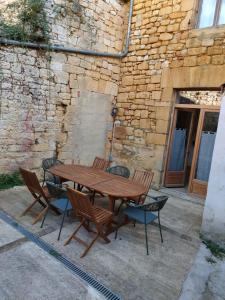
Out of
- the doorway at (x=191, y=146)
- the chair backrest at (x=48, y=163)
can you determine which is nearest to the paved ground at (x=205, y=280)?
the doorway at (x=191, y=146)

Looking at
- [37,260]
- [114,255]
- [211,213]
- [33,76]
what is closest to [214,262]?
[211,213]

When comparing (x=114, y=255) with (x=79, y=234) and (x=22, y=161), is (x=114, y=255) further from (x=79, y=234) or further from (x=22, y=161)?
(x=22, y=161)

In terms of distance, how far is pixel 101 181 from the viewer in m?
3.83

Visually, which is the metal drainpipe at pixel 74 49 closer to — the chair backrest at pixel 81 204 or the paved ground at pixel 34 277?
the chair backrest at pixel 81 204

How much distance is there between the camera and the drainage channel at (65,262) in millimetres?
2365

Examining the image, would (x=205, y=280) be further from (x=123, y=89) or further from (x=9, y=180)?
(x=123, y=89)

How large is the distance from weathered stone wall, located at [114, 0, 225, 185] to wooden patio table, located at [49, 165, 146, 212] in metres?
2.15

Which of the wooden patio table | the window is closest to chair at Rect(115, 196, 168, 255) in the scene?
the wooden patio table

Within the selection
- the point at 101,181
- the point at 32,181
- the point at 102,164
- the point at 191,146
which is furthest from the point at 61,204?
the point at 191,146

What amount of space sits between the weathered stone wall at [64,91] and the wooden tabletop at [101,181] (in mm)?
1408

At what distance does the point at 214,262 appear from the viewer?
3043 millimetres

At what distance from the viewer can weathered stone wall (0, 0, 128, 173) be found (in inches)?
193

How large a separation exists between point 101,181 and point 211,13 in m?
4.48

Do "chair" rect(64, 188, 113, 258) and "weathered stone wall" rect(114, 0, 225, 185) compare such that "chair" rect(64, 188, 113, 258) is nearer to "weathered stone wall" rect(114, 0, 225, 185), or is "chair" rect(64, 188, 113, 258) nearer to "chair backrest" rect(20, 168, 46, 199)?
"chair backrest" rect(20, 168, 46, 199)
